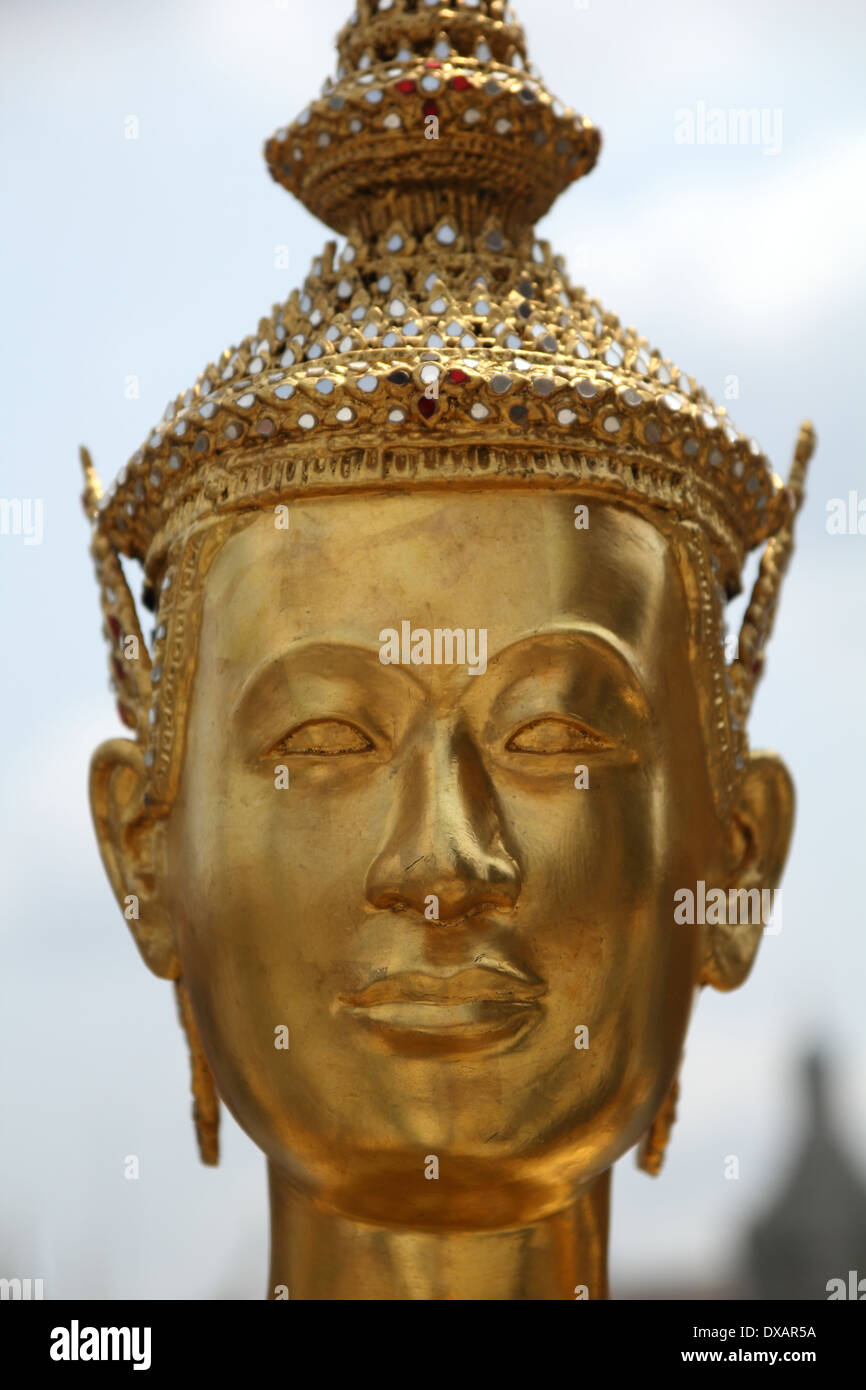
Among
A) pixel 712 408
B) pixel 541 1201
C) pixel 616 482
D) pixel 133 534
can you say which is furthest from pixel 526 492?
pixel 541 1201

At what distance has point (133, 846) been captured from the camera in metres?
6.73

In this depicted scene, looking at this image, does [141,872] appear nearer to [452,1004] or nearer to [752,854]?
[452,1004]

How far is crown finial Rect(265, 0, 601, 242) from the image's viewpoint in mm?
6645

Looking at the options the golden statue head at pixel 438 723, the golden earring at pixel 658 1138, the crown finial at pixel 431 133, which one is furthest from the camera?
the golden earring at pixel 658 1138

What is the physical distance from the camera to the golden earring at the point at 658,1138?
6762mm

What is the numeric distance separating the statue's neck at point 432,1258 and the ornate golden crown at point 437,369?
144cm

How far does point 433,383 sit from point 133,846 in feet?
5.38

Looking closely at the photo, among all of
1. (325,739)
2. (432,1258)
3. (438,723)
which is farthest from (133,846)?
(432,1258)

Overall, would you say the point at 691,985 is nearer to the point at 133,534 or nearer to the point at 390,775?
the point at 390,775

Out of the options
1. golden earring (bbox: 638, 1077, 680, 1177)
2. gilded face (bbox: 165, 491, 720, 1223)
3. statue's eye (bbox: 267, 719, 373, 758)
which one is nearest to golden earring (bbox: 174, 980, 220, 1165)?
gilded face (bbox: 165, 491, 720, 1223)

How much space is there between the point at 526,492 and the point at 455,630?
46 cm

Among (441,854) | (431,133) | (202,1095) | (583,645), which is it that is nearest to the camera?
(441,854)

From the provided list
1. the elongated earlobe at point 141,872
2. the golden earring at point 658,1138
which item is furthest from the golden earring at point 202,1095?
the golden earring at point 658,1138

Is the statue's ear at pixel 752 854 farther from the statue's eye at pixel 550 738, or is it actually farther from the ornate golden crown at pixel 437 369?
the statue's eye at pixel 550 738
